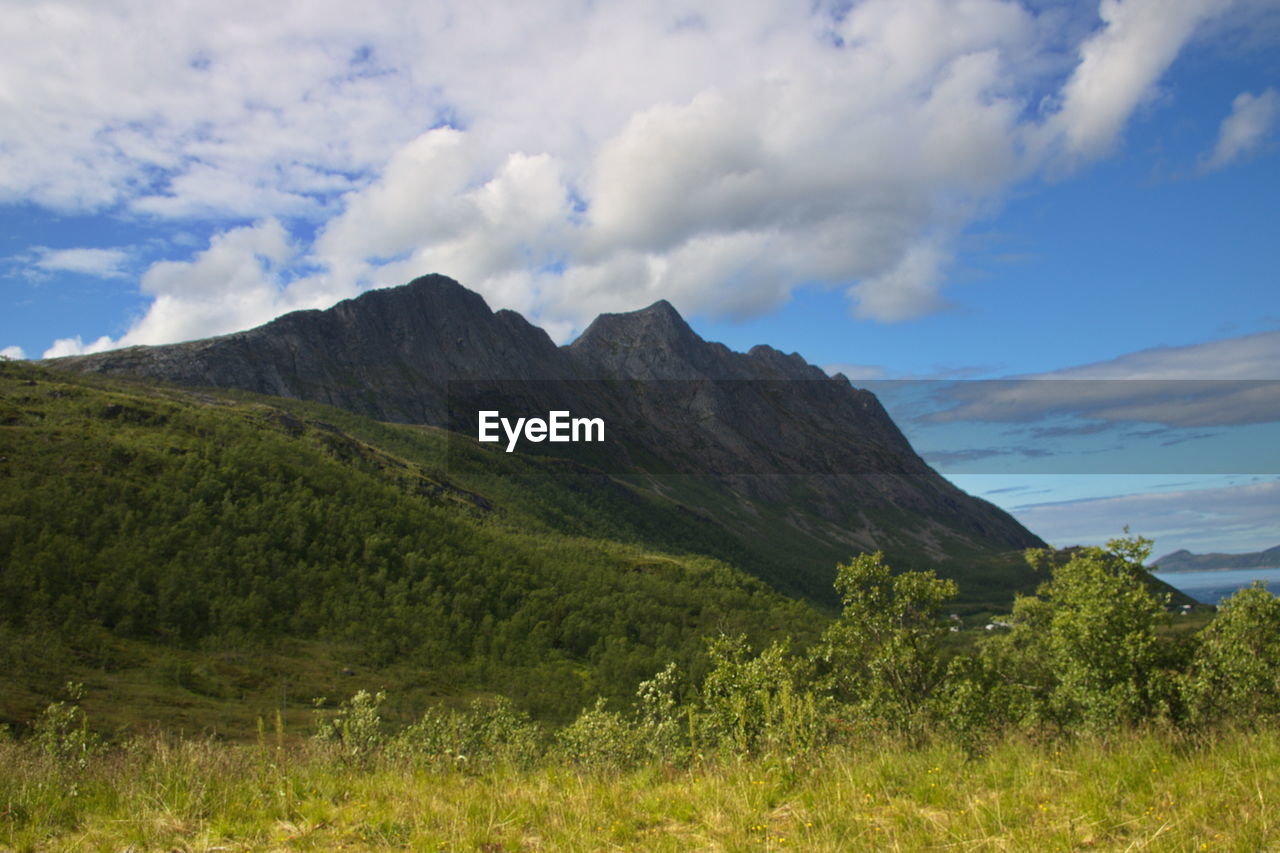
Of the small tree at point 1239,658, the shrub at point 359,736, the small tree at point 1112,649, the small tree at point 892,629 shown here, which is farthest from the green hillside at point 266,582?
the small tree at point 1239,658

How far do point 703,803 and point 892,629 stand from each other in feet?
53.8

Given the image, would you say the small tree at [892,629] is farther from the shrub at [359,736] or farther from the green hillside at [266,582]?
the green hillside at [266,582]

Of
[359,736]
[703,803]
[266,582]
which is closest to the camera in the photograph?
[703,803]

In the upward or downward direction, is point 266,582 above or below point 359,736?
above

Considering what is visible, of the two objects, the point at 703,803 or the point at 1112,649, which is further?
the point at 1112,649

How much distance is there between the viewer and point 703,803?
8.86 meters

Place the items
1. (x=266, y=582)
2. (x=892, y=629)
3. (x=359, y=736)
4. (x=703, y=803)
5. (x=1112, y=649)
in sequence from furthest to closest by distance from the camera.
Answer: (x=266, y=582) < (x=892, y=629) < (x=1112, y=649) < (x=359, y=736) < (x=703, y=803)

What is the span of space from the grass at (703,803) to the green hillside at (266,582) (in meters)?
52.2

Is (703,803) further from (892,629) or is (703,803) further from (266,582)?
(266,582)

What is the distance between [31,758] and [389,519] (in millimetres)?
113731

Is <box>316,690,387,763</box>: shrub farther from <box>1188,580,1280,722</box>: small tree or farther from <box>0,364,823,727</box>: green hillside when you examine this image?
<box>0,364,823,727</box>: green hillside

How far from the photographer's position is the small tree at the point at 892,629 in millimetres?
22719

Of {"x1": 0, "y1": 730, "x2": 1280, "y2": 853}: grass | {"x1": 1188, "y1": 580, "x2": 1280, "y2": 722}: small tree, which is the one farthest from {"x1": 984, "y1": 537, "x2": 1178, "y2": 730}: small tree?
{"x1": 0, "y1": 730, "x2": 1280, "y2": 853}: grass

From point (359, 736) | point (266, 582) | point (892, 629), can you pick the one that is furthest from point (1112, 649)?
point (266, 582)
